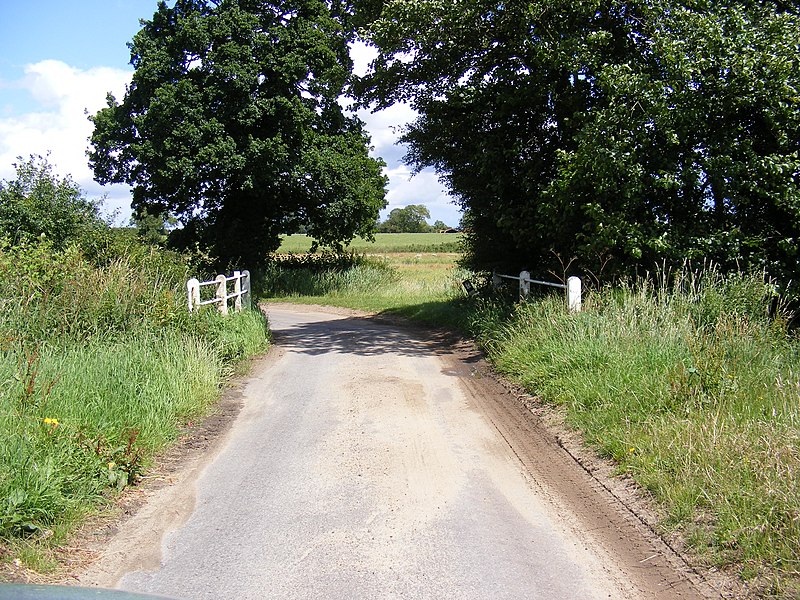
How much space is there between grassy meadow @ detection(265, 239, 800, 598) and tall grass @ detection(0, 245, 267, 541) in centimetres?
425

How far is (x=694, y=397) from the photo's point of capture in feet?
21.2

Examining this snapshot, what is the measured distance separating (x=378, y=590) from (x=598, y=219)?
26.2 feet

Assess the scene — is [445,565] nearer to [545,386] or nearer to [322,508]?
[322,508]

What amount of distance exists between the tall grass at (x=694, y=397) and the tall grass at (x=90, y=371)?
14.0 ft

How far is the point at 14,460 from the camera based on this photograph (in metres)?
4.83

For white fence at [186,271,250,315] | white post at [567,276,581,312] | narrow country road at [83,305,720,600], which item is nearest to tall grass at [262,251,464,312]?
white fence at [186,271,250,315]

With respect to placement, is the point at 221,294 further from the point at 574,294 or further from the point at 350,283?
the point at 350,283

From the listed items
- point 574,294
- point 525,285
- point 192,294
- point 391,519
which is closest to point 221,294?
point 192,294

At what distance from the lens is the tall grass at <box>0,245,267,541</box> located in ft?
16.2

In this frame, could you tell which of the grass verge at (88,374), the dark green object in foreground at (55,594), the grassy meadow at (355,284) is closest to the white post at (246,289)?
the grass verge at (88,374)

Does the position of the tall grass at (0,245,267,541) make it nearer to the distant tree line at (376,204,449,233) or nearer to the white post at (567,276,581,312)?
the white post at (567,276,581,312)

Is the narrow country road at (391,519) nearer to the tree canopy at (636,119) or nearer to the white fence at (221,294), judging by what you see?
the white fence at (221,294)

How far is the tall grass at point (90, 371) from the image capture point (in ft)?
16.2

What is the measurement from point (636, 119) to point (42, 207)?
17.3 m
